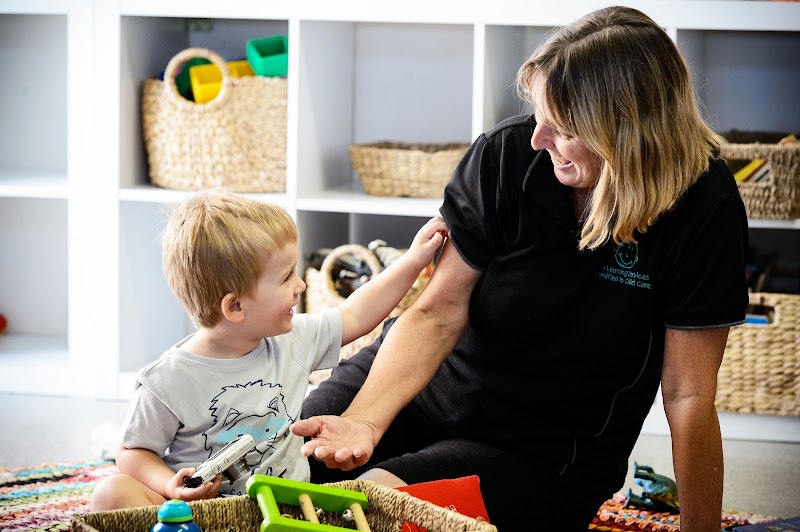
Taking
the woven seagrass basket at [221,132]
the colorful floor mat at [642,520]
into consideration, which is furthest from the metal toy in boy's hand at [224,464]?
the woven seagrass basket at [221,132]

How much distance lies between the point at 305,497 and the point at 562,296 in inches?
17.9

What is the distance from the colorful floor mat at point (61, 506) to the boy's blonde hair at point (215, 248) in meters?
0.56

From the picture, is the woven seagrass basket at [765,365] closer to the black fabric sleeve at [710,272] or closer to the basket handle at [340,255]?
the basket handle at [340,255]

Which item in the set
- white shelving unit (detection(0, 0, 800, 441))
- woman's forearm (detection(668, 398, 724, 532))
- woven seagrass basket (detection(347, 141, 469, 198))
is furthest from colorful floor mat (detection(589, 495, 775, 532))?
woven seagrass basket (detection(347, 141, 469, 198))

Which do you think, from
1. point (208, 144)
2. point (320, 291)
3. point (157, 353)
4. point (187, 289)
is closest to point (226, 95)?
point (208, 144)

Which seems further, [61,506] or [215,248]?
[61,506]

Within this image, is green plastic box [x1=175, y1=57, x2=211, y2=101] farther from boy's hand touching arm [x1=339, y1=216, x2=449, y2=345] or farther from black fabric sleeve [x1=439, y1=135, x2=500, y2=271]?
black fabric sleeve [x1=439, y1=135, x2=500, y2=271]

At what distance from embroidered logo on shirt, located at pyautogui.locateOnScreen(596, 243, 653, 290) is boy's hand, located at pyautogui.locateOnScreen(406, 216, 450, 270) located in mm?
245

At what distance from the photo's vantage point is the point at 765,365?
2.27 meters

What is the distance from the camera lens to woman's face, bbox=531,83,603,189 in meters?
1.26

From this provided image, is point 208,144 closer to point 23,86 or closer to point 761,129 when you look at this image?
point 23,86

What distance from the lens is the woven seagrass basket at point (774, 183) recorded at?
2.18 meters

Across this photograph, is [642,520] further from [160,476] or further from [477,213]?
[160,476]

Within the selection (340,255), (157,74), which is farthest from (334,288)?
(157,74)
